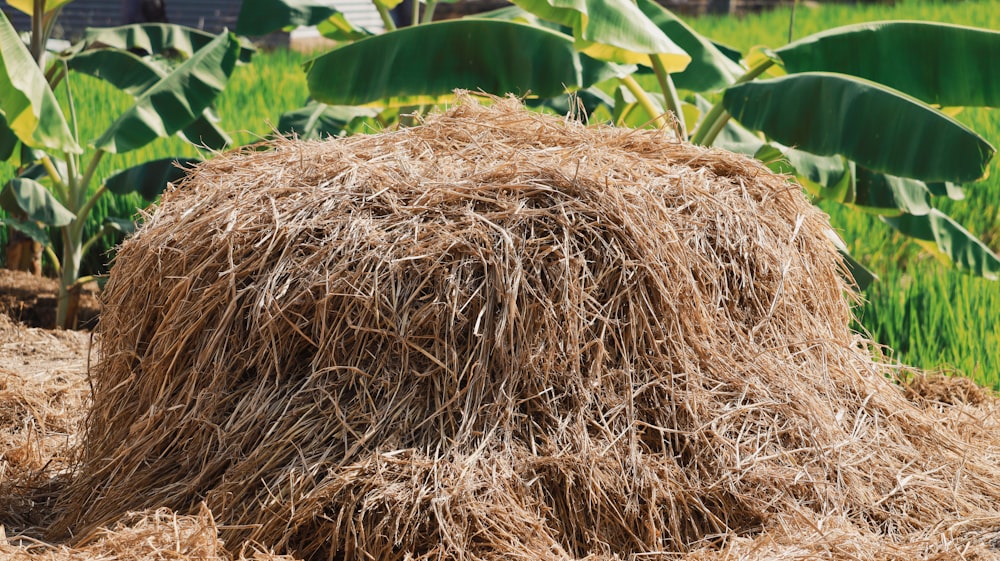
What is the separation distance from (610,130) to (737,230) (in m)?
0.61

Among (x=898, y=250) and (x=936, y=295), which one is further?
(x=898, y=250)

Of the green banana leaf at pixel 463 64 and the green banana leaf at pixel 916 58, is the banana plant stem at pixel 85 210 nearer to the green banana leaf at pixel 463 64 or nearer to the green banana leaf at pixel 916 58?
the green banana leaf at pixel 463 64

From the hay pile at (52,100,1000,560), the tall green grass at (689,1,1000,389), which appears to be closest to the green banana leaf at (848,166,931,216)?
the tall green grass at (689,1,1000,389)

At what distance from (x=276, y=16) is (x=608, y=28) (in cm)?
232

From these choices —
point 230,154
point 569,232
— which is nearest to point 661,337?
point 569,232

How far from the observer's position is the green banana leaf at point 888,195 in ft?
15.8

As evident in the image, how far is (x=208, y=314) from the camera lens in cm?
284

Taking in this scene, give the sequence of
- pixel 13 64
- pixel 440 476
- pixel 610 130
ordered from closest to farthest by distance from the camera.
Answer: pixel 440 476 → pixel 610 130 → pixel 13 64

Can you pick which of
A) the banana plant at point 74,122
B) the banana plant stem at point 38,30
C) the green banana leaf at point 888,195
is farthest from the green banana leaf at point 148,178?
the green banana leaf at point 888,195

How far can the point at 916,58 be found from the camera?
4.32m

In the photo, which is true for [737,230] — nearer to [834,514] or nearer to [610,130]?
[610,130]

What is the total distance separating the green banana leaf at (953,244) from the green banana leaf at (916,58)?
1.34 m

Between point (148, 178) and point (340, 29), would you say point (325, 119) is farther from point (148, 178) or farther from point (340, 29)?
point (148, 178)

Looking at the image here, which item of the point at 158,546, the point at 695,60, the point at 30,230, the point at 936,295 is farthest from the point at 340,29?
the point at 158,546
